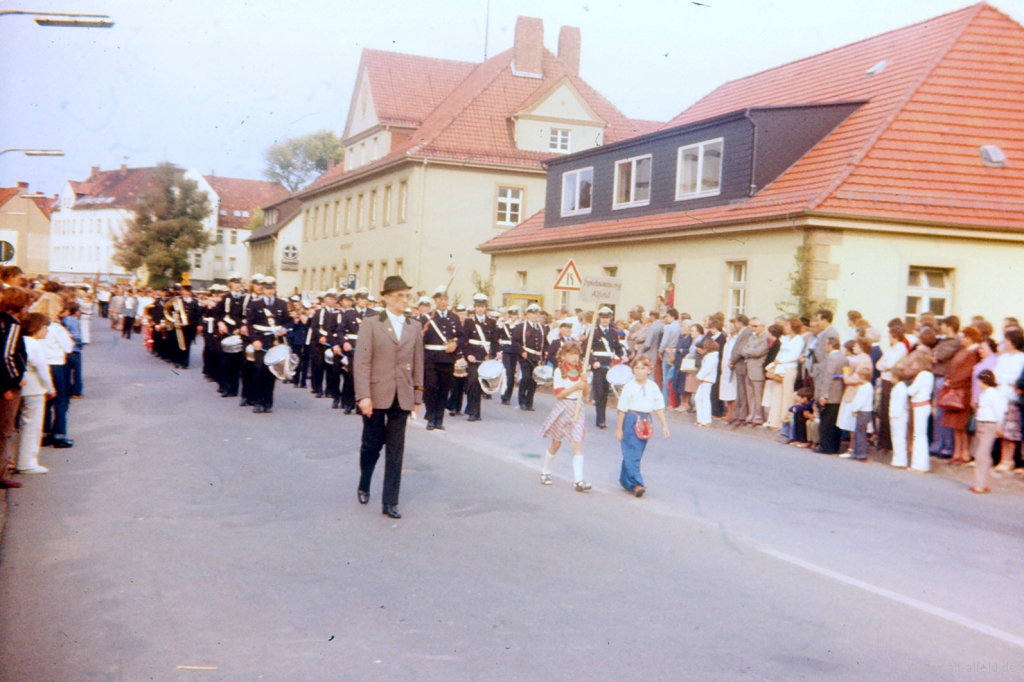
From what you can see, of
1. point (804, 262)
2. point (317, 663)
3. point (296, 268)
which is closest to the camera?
point (317, 663)

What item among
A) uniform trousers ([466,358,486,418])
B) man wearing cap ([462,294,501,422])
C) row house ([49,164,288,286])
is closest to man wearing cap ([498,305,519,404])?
man wearing cap ([462,294,501,422])

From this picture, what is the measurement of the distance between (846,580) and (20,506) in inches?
262

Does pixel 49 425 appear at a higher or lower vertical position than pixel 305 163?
lower

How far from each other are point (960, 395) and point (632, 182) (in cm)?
1750

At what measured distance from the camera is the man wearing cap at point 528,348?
21375 mm

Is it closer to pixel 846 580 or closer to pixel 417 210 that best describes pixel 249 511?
pixel 846 580

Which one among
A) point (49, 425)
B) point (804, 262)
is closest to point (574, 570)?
point (49, 425)

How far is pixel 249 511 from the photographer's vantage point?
30.1ft

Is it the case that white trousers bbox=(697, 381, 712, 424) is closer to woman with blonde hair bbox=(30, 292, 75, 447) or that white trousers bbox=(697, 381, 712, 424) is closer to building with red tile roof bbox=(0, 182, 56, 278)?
woman with blonde hair bbox=(30, 292, 75, 447)

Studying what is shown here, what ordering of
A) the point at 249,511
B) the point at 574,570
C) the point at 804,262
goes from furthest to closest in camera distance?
the point at 804,262 → the point at 249,511 → the point at 574,570

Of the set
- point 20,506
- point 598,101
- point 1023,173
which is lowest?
point 20,506

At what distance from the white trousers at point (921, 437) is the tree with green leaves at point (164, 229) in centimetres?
8230

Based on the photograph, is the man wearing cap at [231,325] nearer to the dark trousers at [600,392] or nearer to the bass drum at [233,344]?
the bass drum at [233,344]

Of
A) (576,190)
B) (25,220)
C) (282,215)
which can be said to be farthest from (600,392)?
(282,215)
